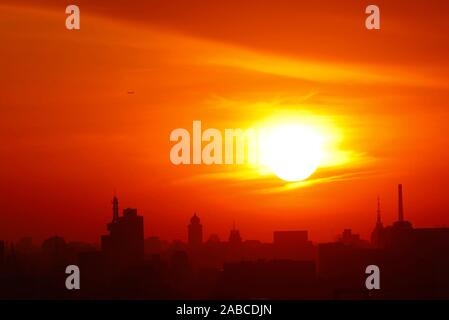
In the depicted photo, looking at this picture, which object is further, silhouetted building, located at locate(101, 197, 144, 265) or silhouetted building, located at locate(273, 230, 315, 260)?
silhouetted building, located at locate(273, 230, 315, 260)

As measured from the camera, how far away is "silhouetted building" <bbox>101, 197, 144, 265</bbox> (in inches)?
3007

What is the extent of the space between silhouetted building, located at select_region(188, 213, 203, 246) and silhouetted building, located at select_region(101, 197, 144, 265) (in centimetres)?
443

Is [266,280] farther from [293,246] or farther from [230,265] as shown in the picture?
[293,246]

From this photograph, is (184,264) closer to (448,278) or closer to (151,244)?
(151,244)

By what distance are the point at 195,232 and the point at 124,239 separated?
653cm

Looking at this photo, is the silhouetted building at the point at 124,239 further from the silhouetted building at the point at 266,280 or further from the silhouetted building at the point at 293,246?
the silhouetted building at the point at 293,246

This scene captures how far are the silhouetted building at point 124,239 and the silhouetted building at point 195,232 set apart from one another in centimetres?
443

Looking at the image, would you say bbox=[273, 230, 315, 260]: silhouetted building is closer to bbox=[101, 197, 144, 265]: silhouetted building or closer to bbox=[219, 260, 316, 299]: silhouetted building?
bbox=[219, 260, 316, 299]: silhouetted building

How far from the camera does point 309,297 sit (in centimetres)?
7350

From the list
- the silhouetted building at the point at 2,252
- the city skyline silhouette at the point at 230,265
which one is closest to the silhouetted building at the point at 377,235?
the city skyline silhouette at the point at 230,265

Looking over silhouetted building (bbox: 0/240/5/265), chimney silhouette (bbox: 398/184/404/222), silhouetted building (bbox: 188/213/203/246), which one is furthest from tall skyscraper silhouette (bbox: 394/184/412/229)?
silhouetted building (bbox: 0/240/5/265)

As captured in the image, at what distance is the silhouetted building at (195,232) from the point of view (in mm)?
76850
